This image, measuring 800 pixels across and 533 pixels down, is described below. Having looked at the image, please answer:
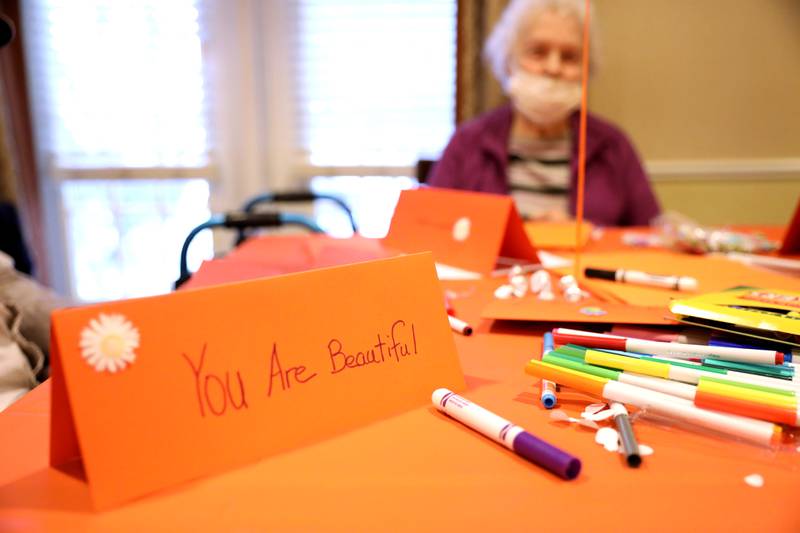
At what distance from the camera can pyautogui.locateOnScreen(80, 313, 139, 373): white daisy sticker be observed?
0.40 meters

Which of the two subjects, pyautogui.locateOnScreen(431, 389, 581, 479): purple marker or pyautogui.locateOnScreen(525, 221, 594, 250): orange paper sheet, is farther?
pyautogui.locateOnScreen(525, 221, 594, 250): orange paper sheet

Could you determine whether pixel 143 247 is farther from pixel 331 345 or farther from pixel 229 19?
pixel 331 345

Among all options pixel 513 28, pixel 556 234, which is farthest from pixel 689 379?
pixel 513 28

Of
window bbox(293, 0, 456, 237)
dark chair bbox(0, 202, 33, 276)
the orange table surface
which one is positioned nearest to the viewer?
the orange table surface

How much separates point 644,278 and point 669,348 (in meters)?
0.34

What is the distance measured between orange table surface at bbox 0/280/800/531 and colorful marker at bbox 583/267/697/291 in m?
0.42

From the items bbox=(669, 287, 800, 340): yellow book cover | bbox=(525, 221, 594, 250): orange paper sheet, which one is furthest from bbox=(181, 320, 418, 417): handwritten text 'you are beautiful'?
bbox=(525, 221, 594, 250): orange paper sheet

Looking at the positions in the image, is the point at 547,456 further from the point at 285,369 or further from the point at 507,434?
the point at 285,369

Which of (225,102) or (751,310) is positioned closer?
(751,310)

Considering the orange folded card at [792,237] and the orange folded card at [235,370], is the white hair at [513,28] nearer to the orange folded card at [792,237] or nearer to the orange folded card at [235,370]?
the orange folded card at [792,237]

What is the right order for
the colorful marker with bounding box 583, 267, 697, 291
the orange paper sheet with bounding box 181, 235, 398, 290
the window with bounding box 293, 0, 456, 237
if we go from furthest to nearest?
the window with bounding box 293, 0, 456, 237, the orange paper sheet with bounding box 181, 235, 398, 290, the colorful marker with bounding box 583, 267, 697, 291

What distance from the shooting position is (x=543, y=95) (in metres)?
1.75

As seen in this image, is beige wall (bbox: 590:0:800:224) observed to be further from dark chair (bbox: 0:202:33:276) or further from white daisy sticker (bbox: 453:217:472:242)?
dark chair (bbox: 0:202:33:276)

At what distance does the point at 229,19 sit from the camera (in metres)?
2.30
